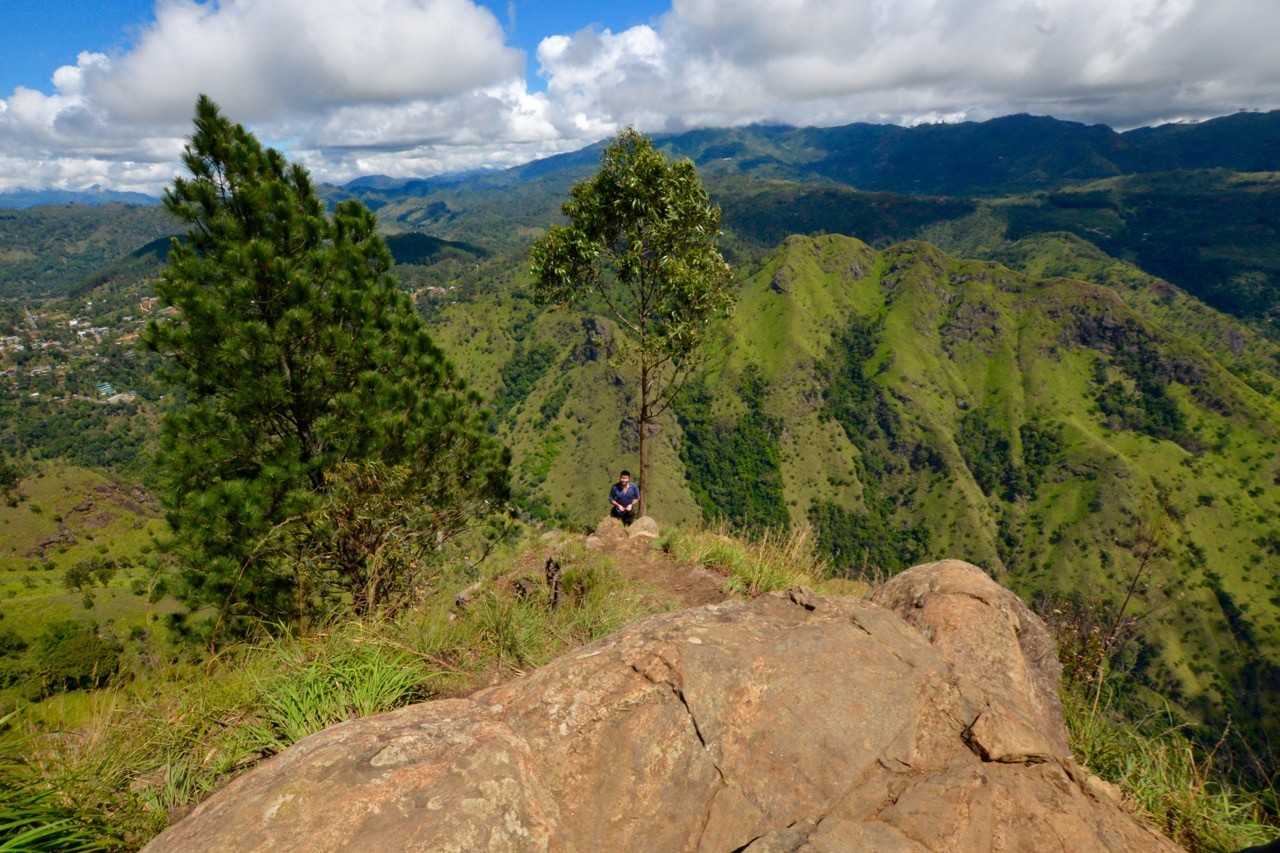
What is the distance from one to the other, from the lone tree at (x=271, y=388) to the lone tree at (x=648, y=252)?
555 centimetres

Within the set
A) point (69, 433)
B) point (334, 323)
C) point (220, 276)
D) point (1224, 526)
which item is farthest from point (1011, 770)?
point (69, 433)

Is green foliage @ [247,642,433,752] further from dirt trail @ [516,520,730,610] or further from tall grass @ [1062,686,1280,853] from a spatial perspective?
tall grass @ [1062,686,1280,853]

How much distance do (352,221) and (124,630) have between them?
75548 millimetres

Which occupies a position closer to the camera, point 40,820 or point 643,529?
point 40,820

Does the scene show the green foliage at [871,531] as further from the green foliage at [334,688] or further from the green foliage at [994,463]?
the green foliage at [334,688]

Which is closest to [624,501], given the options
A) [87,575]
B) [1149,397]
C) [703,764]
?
[703,764]

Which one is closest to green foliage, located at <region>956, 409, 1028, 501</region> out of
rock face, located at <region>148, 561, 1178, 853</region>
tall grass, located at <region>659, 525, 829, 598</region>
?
tall grass, located at <region>659, 525, 829, 598</region>

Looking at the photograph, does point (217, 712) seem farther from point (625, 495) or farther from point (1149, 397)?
point (1149, 397)

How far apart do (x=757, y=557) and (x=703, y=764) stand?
5.73m

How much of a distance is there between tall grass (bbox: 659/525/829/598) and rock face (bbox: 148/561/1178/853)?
10.2 ft

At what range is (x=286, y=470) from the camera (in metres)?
10.3

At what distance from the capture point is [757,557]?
9.45m

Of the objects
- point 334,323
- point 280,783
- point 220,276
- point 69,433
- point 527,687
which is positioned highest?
point 220,276

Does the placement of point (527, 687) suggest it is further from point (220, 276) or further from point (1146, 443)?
point (1146, 443)
